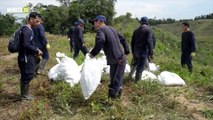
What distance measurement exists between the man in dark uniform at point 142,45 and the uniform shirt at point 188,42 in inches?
87.0

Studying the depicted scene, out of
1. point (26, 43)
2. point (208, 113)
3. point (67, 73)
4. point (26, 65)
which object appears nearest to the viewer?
point (208, 113)

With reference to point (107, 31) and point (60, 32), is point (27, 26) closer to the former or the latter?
point (107, 31)

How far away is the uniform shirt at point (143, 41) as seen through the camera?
745cm

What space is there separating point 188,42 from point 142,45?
2.42m

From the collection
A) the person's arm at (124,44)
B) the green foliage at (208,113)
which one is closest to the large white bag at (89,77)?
the person's arm at (124,44)

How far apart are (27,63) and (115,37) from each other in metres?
1.58

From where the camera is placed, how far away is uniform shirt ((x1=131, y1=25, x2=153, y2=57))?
745cm

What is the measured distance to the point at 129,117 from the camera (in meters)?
5.67

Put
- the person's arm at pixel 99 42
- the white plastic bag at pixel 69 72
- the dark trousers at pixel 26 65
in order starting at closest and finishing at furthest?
the person's arm at pixel 99 42, the dark trousers at pixel 26 65, the white plastic bag at pixel 69 72

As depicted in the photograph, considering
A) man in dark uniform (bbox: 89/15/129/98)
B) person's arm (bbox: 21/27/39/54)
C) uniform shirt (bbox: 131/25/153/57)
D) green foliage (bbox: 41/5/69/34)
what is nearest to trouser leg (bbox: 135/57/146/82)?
uniform shirt (bbox: 131/25/153/57)

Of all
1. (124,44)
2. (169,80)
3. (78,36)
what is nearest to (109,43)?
(124,44)

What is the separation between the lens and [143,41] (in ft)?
24.8

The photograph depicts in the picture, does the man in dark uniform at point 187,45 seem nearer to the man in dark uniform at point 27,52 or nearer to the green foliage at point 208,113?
the green foliage at point 208,113

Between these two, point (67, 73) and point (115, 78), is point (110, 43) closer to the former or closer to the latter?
point (115, 78)
